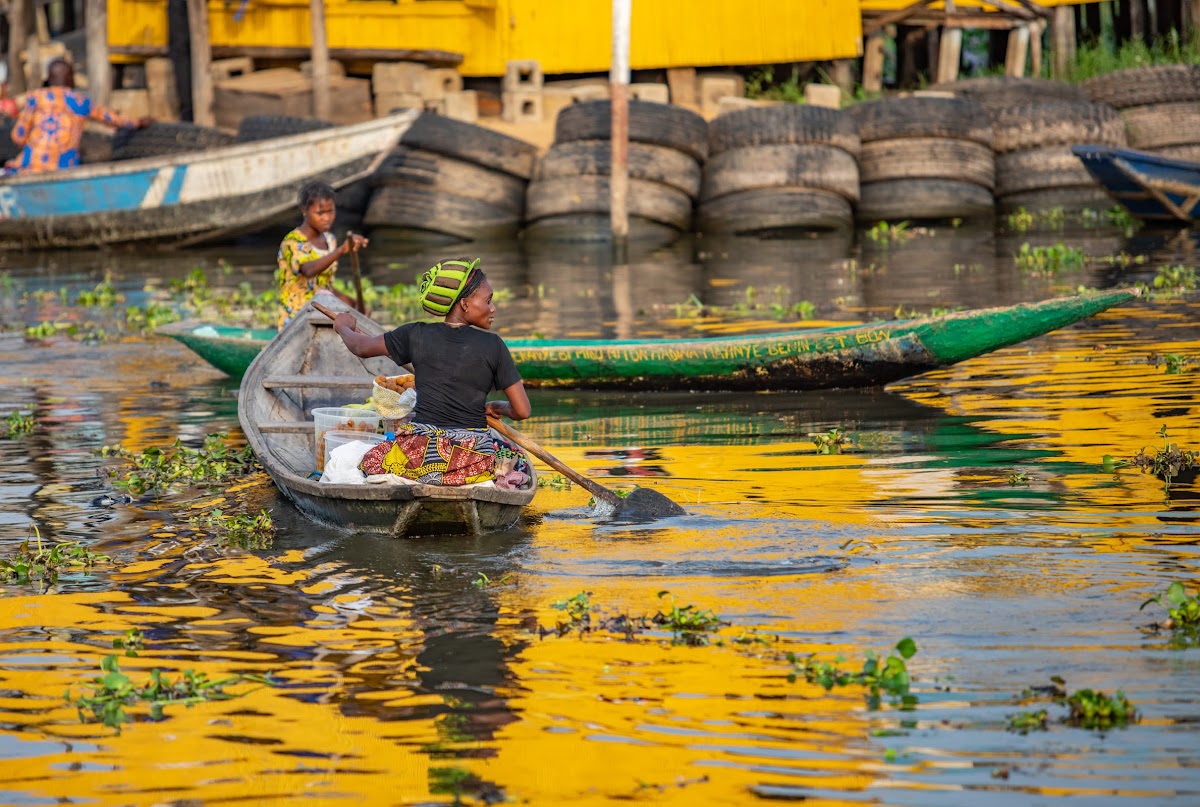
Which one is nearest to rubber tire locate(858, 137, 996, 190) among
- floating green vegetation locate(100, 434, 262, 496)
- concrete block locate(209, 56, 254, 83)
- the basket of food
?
concrete block locate(209, 56, 254, 83)

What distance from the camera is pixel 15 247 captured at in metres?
20.5

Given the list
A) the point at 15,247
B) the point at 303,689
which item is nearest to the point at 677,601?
the point at 303,689

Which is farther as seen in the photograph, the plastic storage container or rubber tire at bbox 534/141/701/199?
rubber tire at bbox 534/141/701/199

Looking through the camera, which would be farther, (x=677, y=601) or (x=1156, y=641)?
(x=677, y=601)

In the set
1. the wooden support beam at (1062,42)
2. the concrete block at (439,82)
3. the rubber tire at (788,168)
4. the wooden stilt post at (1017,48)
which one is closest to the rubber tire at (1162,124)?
the wooden support beam at (1062,42)

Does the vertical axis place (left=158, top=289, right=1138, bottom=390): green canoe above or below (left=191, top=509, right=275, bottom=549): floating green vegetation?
above

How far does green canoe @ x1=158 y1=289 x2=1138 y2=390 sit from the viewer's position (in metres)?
9.31

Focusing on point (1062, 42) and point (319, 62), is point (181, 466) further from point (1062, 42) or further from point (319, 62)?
point (1062, 42)

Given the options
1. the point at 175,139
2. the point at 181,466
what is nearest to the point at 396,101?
the point at 175,139

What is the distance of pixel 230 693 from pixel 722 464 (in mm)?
3767

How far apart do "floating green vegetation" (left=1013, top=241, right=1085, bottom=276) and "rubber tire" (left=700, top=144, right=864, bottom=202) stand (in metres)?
3.71

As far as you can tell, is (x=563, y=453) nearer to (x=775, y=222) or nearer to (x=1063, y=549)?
(x=1063, y=549)

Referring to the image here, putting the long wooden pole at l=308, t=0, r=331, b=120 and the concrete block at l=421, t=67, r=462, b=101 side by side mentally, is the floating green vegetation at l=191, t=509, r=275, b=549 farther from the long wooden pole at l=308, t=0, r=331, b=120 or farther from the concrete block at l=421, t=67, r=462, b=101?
the concrete block at l=421, t=67, r=462, b=101

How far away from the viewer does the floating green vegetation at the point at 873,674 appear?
16.0 feet
